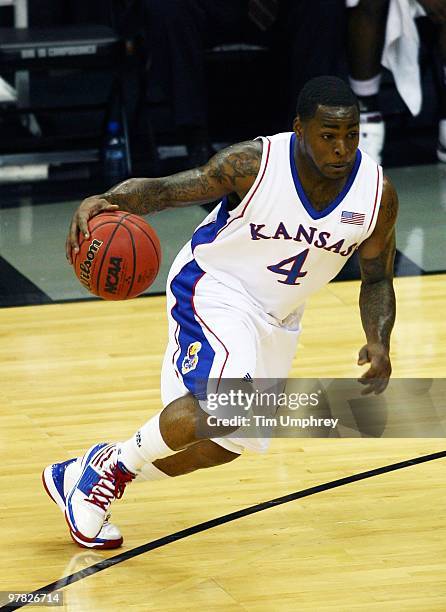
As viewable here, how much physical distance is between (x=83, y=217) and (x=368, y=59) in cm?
482

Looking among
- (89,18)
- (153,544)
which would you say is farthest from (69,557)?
(89,18)

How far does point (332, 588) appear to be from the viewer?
12.8 feet

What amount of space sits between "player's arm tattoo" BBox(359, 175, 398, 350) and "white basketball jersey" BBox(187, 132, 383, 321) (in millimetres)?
35

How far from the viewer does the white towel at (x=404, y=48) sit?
840cm

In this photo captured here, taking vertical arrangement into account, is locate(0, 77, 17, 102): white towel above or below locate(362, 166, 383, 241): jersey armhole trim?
below

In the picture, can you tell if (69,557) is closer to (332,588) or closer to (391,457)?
(332,588)

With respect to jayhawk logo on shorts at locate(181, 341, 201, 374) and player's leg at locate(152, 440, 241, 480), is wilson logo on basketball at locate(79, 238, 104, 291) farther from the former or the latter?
player's leg at locate(152, 440, 241, 480)

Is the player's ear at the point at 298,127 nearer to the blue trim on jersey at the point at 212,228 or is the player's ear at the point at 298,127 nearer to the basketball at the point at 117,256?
the blue trim on jersey at the point at 212,228

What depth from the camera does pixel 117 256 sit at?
160 inches

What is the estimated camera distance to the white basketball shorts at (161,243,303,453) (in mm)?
4008

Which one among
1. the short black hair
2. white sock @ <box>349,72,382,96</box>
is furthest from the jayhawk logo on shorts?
white sock @ <box>349,72,382,96</box>

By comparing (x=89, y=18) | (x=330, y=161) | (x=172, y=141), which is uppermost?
(x=330, y=161)

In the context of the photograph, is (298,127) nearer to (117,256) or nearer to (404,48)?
(117,256)

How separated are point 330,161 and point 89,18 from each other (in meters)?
5.56
